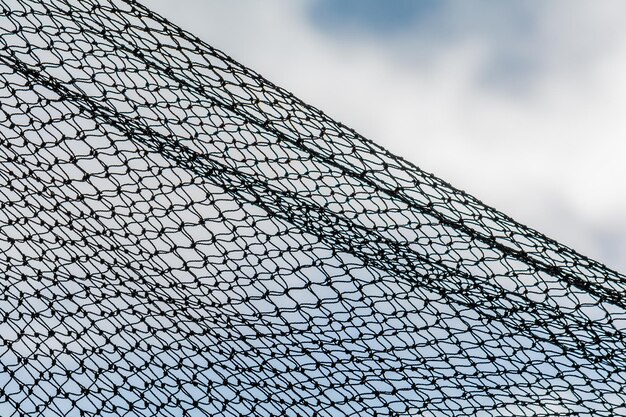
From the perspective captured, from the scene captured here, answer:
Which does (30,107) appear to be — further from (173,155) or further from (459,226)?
(459,226)

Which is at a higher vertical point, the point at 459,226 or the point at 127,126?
the point at 459,226

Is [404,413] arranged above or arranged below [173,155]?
below

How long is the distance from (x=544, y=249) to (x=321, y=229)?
1.75 ft

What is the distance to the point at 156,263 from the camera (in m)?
2.28

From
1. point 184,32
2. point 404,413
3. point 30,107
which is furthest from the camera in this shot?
point 404,413

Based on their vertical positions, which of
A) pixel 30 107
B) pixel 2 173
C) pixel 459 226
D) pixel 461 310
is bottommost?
Result: pixel 2 173

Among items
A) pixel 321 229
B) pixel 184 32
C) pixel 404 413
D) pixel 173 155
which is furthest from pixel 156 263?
pixel 404 413

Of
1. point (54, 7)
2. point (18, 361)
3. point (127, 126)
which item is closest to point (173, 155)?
point (127, 126)

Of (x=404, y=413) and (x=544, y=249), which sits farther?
(x=404, y=413)

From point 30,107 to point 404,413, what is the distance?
125 cm

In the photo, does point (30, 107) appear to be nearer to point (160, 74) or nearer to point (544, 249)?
point (160, 74)

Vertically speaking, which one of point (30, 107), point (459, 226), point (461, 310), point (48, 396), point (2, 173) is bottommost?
point (48, 396)

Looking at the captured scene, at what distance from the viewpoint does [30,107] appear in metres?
2.21

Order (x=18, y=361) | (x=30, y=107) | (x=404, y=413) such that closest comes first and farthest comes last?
1. (x=30, y=107)
2. (x=404, y=413)
3. (x=18, y=361)
